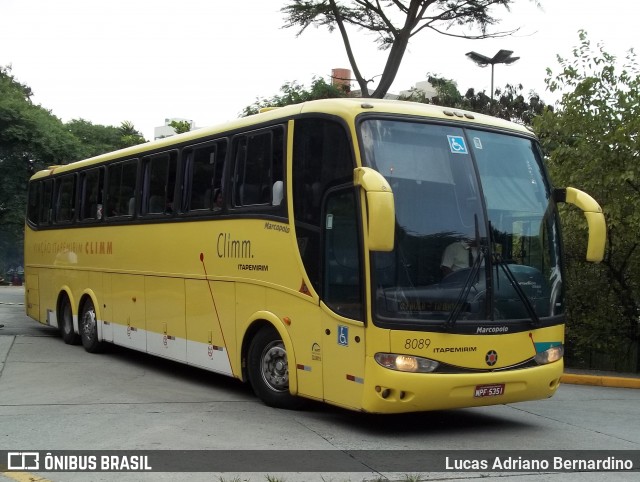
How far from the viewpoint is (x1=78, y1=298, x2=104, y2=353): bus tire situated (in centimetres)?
1449

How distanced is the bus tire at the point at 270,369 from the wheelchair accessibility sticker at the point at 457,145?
2816 mm

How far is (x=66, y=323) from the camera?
16.0m

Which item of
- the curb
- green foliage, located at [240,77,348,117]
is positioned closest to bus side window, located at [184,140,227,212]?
the curb

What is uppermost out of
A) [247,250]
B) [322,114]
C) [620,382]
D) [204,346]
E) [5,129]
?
[5,129]

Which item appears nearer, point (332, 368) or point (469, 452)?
point (469, 452)

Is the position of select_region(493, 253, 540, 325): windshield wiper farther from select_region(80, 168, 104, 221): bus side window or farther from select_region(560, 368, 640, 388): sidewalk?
select_region(80, 168, 104, 221): bus side window

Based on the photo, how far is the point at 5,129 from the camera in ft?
115

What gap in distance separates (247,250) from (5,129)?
28618mm

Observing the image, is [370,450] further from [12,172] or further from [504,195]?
[12,172]

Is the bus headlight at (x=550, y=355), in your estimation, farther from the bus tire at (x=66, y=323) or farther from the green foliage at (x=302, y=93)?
the green foliage at (x=302, y=93)

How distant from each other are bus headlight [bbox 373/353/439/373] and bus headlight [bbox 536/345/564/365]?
1.34m

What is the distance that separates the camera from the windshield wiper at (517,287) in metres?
8.03

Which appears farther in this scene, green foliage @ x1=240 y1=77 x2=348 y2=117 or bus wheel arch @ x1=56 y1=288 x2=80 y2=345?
green foliage @ x1=240 y1=77 x2=348 y2=117

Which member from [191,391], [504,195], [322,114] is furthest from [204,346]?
[504,195]
